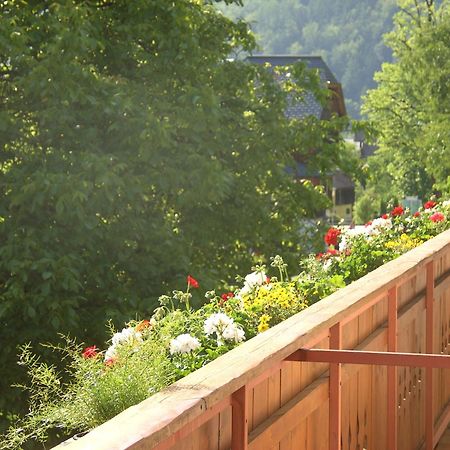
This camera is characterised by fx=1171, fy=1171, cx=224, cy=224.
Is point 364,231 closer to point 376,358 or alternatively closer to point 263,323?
point 263,323

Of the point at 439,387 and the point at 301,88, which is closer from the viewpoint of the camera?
the point at 439,387

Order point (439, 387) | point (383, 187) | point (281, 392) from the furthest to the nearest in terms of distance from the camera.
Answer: point (383, 187)
point (439, 387)
point (281, 392)

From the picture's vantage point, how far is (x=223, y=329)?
4469mm

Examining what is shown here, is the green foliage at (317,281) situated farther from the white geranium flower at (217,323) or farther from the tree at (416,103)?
the tree at (416,103)

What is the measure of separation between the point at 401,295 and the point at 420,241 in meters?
1.92

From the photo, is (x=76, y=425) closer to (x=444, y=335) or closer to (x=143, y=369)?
(x=143, y=369)

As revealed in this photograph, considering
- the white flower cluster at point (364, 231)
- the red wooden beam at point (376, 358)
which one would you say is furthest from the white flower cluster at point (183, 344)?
the white flower cluster at point (364, 231)

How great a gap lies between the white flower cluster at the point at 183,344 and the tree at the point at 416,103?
135ft

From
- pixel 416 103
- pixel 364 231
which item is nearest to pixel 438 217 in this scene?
pixel 364 231

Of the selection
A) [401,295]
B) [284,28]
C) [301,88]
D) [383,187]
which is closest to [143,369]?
[401,295]

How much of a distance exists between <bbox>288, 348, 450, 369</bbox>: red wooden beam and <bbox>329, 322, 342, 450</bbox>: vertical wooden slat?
1.64 ft

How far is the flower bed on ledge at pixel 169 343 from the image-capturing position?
3.57 metres

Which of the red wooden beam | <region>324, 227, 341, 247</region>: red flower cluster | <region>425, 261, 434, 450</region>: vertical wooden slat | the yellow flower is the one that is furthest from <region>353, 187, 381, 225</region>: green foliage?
the red wooden beam

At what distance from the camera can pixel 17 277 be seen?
12750 millimetres
